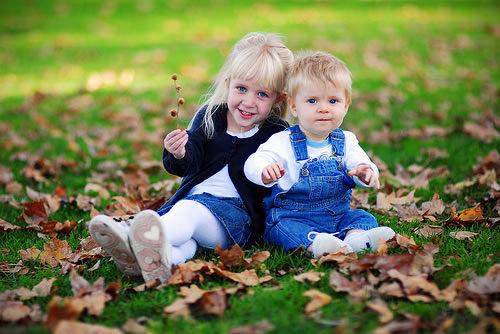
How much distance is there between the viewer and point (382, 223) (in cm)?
422

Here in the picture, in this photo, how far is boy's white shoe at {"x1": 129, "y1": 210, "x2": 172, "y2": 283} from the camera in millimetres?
3250

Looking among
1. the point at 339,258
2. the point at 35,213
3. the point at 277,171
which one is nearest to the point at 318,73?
the point at 277,171

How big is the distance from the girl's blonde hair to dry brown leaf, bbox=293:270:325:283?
122 cm

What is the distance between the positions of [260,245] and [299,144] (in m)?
0.69

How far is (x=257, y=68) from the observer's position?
387 centimetres

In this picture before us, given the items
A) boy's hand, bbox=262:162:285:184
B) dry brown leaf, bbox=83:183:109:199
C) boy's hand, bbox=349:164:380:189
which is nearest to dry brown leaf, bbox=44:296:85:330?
boy's hand, bbox=262:162:285:184

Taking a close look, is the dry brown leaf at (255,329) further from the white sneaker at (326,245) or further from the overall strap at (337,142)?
the overall strap at (337,142)

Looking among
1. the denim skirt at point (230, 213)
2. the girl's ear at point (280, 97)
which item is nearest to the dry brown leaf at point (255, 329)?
the denim skirt at point (230, 213)

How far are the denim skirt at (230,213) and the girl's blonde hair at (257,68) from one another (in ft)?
1.42

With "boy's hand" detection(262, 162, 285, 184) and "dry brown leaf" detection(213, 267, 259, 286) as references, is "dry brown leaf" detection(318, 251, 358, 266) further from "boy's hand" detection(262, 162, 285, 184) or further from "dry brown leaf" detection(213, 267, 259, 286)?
"boy's hand" detection(262, 162, 285, 184)

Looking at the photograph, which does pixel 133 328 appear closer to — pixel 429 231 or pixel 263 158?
pixel 263 158

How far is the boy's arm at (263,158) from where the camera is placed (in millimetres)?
3684

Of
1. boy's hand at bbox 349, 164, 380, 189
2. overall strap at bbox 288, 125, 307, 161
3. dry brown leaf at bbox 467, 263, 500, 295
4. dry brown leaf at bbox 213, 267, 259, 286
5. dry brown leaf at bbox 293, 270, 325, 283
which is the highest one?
overall strap at bbox 288, 125, 307, 161

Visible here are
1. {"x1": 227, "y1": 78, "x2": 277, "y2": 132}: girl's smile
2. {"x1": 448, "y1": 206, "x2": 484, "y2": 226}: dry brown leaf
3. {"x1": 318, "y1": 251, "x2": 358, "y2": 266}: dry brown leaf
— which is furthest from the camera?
{"x1": 448, "y1": 206, "x2": 484, "y2": 226}: dry brown leaf
